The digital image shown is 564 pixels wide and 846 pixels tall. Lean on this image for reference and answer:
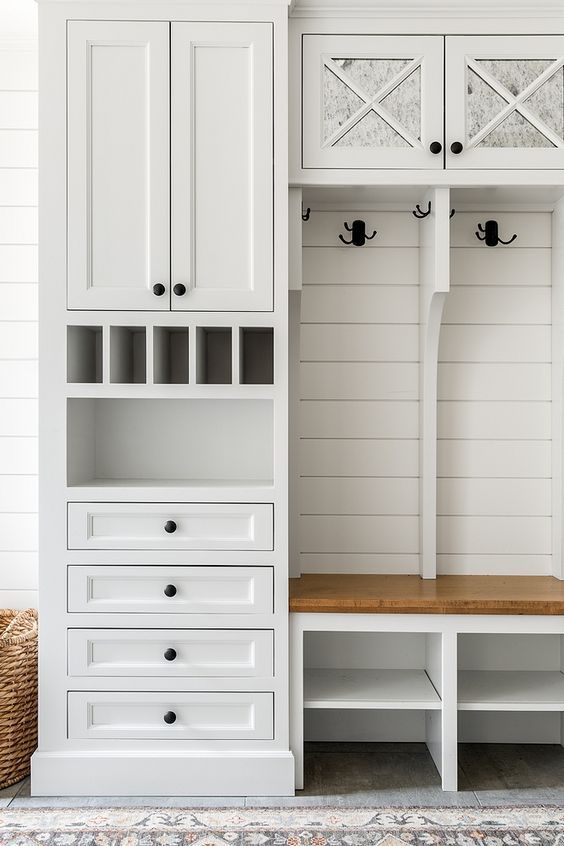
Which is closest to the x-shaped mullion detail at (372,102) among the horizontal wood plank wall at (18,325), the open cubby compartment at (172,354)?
the open cubby compartment at (172,354)

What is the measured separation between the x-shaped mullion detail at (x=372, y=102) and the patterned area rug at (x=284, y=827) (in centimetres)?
204

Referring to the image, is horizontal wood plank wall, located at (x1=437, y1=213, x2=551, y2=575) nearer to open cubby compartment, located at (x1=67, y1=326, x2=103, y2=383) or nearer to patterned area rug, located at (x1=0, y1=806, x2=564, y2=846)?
patterned area rug, located at (x1=0, y1=806, x2=564, y2=846)

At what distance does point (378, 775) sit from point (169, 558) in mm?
1000

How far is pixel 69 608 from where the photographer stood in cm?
218

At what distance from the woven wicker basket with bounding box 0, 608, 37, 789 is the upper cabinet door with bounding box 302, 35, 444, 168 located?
1791mm

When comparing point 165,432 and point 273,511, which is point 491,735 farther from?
point 165,432

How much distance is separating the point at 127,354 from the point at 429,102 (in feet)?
4.19

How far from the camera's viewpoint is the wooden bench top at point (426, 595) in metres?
2.19

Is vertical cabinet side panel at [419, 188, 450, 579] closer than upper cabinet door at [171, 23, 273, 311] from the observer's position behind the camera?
No

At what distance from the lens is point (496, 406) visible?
258 cm

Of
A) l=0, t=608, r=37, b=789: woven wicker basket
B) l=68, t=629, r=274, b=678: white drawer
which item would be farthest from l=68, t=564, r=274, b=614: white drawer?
l=0, t=608, r=37, b=789: woven wicker basket

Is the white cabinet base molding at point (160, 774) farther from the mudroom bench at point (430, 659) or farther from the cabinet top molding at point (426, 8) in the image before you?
the cabinet top molding at point (426, 8)

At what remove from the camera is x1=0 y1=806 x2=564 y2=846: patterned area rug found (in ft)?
6.37

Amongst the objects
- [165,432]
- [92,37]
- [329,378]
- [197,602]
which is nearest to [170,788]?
[197,602]
